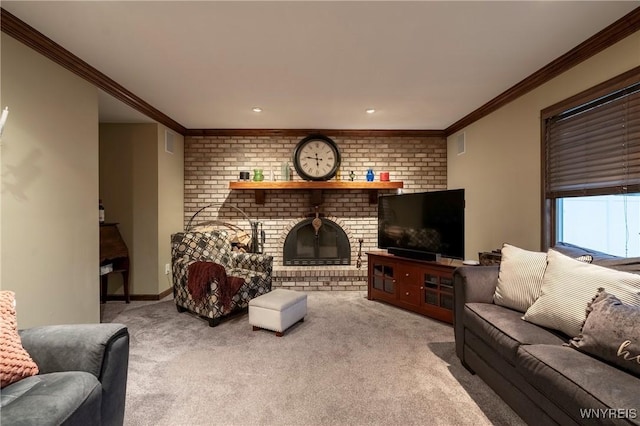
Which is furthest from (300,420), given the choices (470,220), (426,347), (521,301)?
(470,220)

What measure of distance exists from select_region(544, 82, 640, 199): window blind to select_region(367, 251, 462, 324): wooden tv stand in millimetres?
1212

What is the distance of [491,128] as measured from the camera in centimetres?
361

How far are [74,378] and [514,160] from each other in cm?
374

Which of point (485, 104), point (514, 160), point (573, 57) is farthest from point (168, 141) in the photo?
point (573, 57)

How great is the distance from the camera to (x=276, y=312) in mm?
2783

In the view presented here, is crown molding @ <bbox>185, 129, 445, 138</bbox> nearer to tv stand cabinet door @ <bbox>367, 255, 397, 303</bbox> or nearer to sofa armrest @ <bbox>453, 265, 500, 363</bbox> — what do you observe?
tv stand cabinet door @ <bbox>367, 255, 397, 303</bbox>

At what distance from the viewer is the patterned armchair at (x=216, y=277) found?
303 centimetres

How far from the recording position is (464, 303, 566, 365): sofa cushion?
166cm

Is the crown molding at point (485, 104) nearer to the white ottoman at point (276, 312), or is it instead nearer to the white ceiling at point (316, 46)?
the white ceiling at point (316, 46)

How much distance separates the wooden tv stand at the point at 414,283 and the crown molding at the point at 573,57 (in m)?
1.77

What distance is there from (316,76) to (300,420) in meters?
2.57

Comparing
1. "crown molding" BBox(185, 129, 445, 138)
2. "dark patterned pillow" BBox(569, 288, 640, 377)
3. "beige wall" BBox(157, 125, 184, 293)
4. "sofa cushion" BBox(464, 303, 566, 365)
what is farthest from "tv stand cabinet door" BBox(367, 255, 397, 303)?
"beige wall" BBox(157, 125, 184, 293)

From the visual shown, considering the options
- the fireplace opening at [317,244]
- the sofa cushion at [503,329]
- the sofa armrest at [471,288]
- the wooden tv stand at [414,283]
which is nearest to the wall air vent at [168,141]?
the fireplace opening at [317,244]

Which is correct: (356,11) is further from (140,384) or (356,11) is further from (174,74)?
(140,384)
